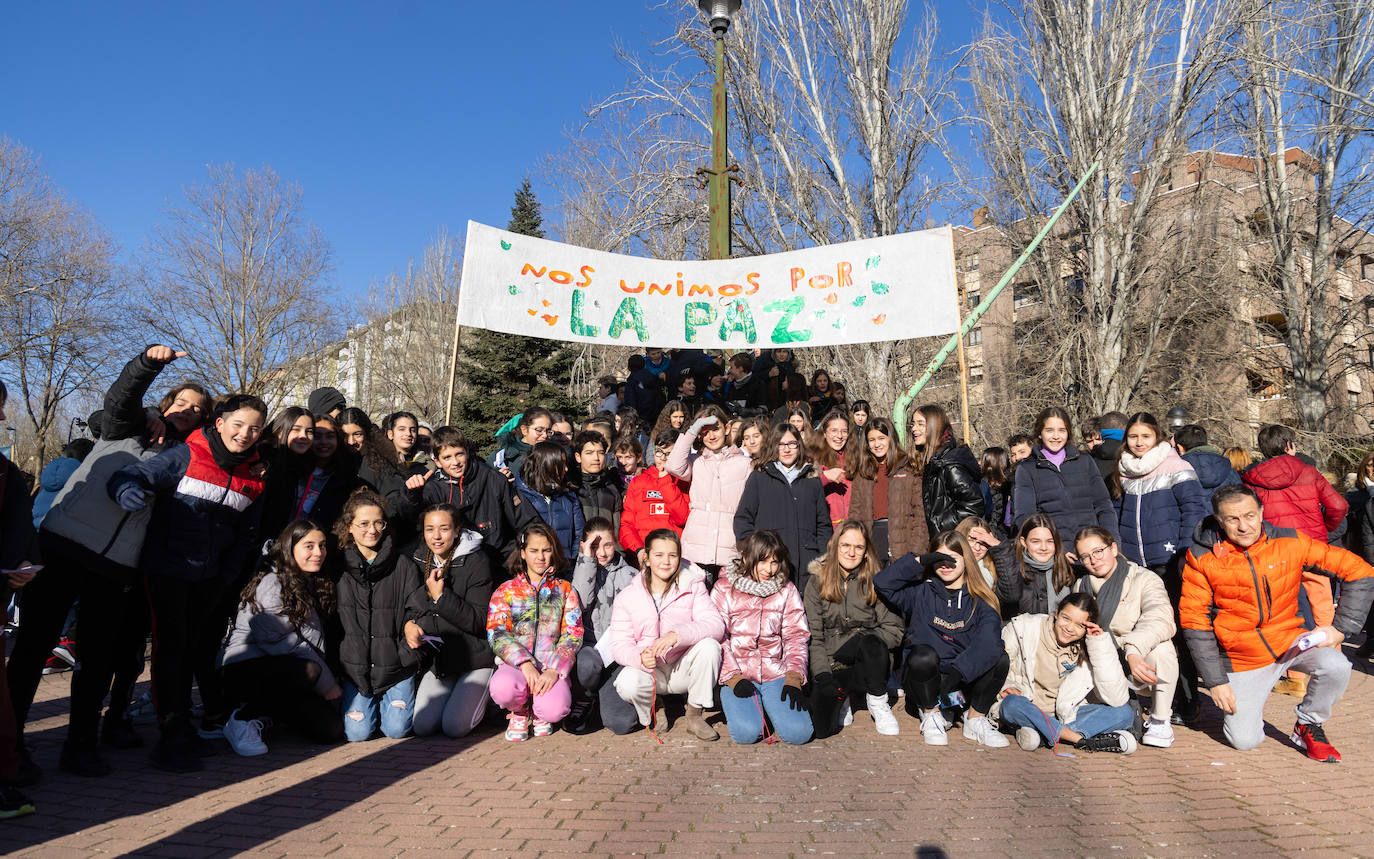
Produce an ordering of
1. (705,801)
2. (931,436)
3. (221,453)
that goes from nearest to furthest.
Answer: (705,801) → (221,453) → (931,436)

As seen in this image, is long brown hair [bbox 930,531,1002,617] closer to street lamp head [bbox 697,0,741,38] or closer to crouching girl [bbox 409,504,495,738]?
crouching girl [bbox 409,504,495,738]

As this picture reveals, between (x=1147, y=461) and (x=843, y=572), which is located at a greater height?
(x=1147, y=461)

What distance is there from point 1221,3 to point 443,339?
2718 cm

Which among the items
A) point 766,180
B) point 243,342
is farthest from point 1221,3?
point 243,342

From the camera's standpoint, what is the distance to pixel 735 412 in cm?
866

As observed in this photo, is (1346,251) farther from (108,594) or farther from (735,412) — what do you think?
(108,594)

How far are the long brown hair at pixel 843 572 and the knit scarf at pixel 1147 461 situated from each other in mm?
2030

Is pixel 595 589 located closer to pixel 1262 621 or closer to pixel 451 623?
pixel 451 623

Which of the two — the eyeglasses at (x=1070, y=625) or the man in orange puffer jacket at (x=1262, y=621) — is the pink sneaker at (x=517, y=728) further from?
the man in orange puffer jacket at (x=1262, y=621)

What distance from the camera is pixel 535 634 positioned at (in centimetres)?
501

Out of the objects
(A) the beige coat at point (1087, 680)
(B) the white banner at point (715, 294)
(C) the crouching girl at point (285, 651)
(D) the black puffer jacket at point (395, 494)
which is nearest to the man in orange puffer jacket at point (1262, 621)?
(A) the beige coat at point (1087, 680)

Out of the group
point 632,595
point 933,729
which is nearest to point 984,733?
point 933,729

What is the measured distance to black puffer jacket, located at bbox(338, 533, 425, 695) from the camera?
4777 millimetres

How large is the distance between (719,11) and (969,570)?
21.4 feet
